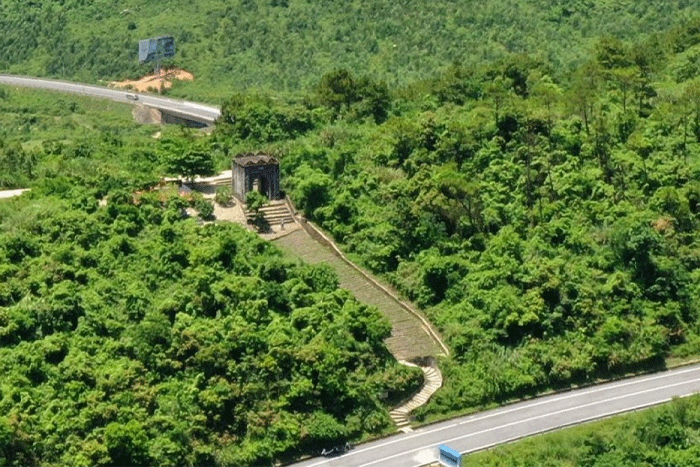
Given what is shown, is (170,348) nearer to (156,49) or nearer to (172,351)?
(172,351)

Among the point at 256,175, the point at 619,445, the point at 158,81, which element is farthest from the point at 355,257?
the point at 158,81

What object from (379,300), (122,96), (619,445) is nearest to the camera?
(619,445)

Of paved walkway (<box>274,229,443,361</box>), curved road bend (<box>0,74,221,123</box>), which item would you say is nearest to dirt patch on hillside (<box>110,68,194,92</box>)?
curved road bend (<box>0,74,221,123</box>)

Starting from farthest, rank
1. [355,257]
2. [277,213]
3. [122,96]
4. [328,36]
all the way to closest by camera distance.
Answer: [328,36]
[122,96]
[277,213]
[355,257]

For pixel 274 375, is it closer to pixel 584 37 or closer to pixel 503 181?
pixel 503 181

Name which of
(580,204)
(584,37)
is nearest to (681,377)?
(580,204)

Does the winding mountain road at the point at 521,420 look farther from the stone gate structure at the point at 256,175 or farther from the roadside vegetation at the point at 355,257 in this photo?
the stone gate structure at the point at 256,175

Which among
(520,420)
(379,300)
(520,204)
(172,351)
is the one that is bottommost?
(520,420)
